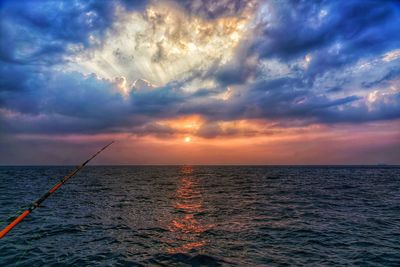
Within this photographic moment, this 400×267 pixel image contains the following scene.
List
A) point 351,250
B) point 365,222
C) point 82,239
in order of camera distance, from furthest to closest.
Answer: point 365,222 < point 82,239 < point 351,250

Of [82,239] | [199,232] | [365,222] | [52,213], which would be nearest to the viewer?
[82,239]

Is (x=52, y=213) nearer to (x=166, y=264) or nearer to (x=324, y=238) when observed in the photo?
(x=166, y=264)

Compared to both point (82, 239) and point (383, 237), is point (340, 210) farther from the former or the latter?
point (82, 239)

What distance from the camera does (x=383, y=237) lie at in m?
15.3

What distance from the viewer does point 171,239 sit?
1475 centimetres

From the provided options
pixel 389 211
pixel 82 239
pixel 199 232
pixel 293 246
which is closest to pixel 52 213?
pixel 82 239

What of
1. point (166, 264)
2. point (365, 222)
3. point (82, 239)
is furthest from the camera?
point (365, 222)

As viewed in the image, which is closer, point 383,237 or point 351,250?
point 351,250

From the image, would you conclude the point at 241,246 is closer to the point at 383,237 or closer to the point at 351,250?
the point at 351,250

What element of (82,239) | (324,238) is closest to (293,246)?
(324,238)

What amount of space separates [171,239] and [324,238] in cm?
916

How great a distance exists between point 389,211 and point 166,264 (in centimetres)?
2326

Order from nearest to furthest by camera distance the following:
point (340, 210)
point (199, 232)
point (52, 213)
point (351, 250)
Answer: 1. point (351, 250)
2. point (199, 232)
3. point (52, 213)
4. point (340, 210)

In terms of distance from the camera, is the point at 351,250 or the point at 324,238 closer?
the point at 351,250
